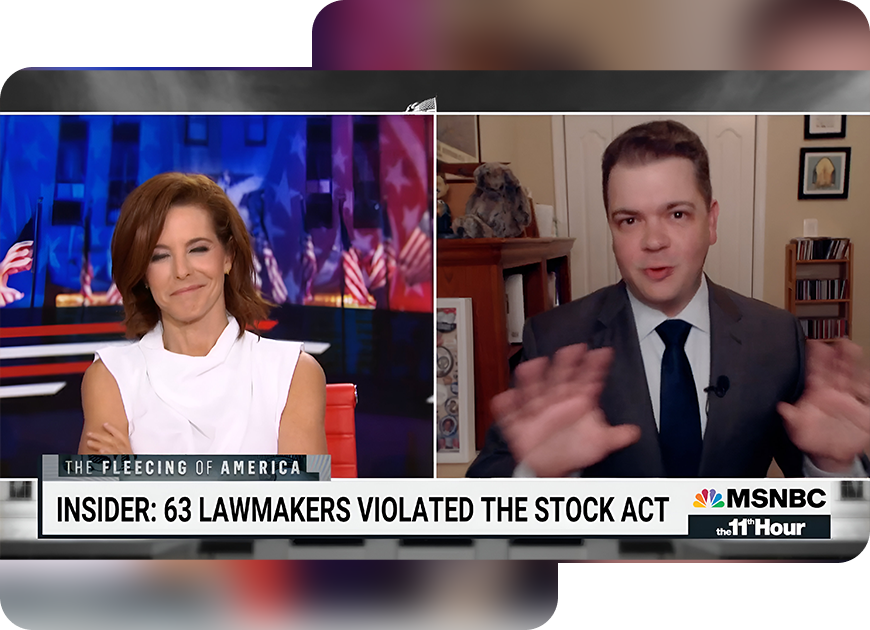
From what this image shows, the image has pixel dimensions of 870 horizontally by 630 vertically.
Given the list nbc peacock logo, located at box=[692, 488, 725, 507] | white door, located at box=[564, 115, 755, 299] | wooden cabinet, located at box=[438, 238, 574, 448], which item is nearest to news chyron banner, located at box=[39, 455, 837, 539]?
nbc peacock logo, located at box=[692, 488, 725, 507]

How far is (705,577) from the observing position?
1.41 m

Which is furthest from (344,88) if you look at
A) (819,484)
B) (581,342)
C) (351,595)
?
(819,484)

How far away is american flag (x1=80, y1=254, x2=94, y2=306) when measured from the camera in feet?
4.20

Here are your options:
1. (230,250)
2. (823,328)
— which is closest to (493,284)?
(230,250)

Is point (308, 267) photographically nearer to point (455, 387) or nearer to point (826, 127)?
point (455, 387)

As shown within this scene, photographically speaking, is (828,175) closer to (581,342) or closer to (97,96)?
(581,342)

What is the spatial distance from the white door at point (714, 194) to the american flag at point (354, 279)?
0.35 meters

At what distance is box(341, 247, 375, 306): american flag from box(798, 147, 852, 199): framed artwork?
75 centimetres

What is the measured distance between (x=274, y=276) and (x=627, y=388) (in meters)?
0.63

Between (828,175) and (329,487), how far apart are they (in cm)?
99

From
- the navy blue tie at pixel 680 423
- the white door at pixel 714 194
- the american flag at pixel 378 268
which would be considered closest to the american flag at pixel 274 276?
the american flag at pixel 378 268

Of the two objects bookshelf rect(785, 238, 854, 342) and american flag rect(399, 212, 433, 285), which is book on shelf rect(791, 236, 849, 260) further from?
american flag rect(399, 212, 433, 285)

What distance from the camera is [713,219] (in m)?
1.26

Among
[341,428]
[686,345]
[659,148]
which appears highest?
[659,148]
